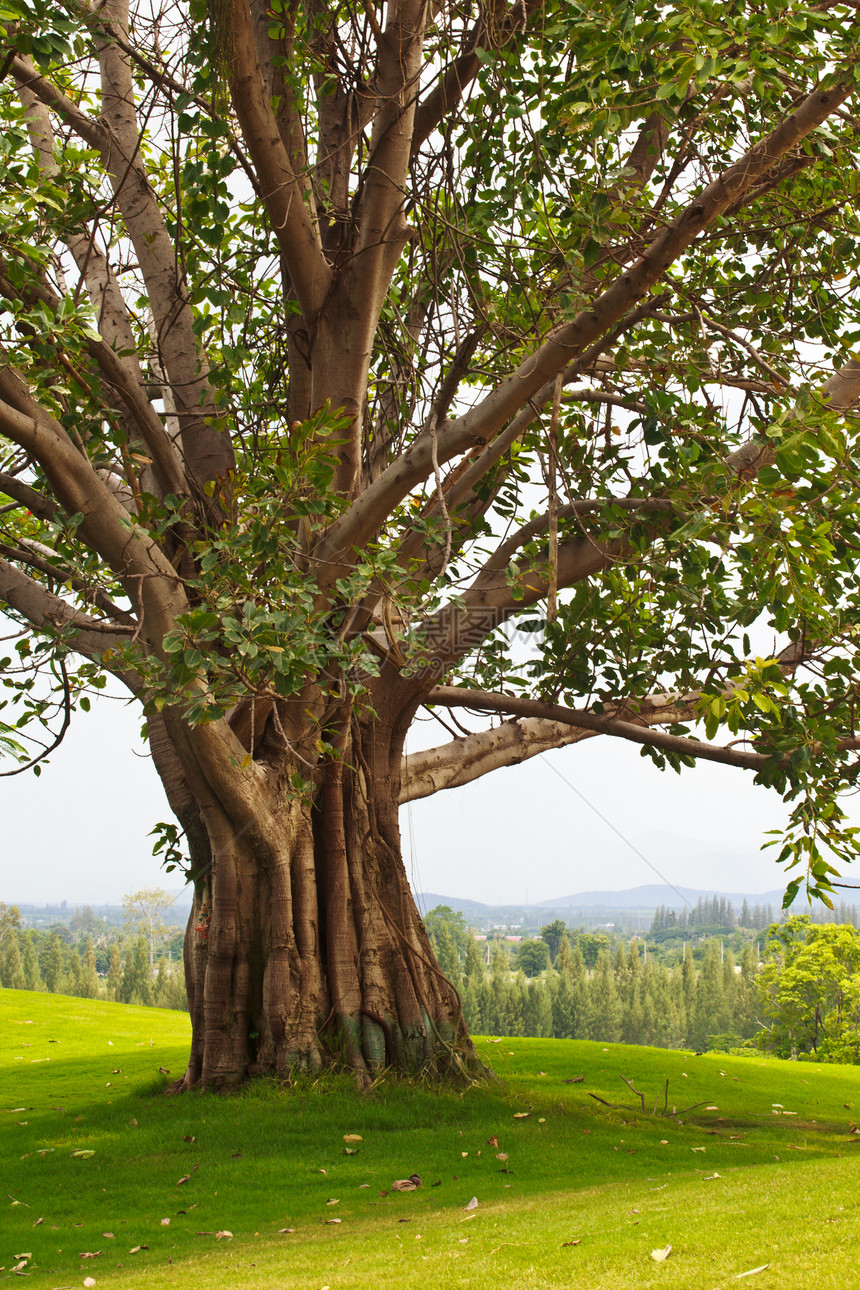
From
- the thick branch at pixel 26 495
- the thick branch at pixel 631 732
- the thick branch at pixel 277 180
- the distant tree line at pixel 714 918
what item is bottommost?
the distant tree line at pixel 714 918

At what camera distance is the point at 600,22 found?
445 centimetres

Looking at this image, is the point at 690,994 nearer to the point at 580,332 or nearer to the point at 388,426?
the point at 388,426

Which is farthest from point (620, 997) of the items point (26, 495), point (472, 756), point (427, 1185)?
point (26, 495)

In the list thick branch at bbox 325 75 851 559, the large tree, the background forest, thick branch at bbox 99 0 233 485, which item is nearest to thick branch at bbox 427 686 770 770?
the large tree

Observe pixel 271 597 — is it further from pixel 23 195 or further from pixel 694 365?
pixel 694 365

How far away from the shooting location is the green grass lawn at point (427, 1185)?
11.5 feet

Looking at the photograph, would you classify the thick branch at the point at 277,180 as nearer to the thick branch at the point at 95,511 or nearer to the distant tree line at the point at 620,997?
the thick branch at the point at 95,511

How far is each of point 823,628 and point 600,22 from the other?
11.2ft

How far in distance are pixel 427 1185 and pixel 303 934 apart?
2174mm

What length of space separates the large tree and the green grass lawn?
2.44 feet

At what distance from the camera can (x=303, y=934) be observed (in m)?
6.99

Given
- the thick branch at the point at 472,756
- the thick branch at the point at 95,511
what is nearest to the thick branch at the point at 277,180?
the thick branch at the point at 95,511

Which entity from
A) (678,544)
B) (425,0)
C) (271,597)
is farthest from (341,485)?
(425,0)

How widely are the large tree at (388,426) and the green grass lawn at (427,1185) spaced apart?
0.74 m
